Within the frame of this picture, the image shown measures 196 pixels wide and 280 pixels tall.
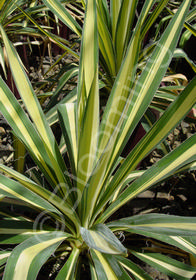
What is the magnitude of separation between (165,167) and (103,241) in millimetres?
257

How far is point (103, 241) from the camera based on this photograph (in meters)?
0.56

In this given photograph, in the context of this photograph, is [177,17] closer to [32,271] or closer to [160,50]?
[160,50]

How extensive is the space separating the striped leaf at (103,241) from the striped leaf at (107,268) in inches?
3.6

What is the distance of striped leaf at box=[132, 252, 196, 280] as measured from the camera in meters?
0.79

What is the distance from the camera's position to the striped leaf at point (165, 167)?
70cm

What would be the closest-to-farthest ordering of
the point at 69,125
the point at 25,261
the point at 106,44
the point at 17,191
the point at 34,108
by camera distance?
the point at 25,261 → the point at 17,191 → the point at 34,108 → the point at 69,125 → the point at 106,44

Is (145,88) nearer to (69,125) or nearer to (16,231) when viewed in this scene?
(69,125)

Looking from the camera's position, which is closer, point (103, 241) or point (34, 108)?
point (103, 241)

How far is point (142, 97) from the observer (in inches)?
30.5

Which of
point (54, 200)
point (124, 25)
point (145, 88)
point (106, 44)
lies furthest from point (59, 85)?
point (54, 200)

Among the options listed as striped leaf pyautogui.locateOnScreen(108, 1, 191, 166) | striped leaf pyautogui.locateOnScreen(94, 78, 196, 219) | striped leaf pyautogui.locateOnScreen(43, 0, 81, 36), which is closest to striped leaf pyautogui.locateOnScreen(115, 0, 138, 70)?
striped leaf pyautogui.locateOnScreen(43, 0, 81, 36)

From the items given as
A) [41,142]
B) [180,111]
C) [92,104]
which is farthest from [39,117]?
[180,111]

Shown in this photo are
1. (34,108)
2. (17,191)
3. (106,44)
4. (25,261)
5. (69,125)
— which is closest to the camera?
(25,261)

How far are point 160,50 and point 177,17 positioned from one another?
0.33 feet
